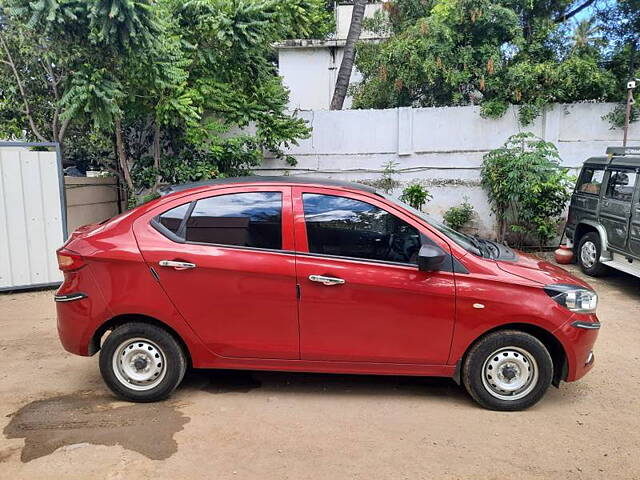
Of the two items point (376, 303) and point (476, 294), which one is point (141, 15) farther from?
point (476, 294)

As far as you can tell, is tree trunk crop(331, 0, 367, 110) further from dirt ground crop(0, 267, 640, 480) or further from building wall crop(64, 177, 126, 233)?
dirt ground crop(0, 267, 640, 480)

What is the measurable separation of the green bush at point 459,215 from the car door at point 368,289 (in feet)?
19.9

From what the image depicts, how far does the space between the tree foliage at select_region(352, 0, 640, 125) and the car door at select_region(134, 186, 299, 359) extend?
22.6 ft

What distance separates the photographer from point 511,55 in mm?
9844

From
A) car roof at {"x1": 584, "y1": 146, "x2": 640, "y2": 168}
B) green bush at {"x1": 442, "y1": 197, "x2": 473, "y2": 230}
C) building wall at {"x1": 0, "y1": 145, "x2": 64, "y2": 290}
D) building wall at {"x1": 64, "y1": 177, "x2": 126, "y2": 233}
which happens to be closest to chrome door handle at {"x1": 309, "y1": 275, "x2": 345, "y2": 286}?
building wall at {"x1": 0, "y1": 145, "x2": 64, "y2": 290}

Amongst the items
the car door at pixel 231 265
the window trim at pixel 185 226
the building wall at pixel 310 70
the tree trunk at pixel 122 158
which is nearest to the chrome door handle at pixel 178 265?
the car door at pixel 231 265

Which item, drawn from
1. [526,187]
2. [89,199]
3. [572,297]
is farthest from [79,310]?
[526,187]

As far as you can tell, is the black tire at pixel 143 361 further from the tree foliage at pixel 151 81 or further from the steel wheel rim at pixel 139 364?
the tree foliage at pixel 151 81

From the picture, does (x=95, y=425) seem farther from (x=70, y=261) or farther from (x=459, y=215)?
(x=459, y=215)

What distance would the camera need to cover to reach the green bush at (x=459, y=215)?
9.55 m

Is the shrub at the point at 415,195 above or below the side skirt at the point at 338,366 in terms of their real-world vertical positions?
above

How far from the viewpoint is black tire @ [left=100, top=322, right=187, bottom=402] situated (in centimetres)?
377

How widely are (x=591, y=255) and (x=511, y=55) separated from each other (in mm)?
4329

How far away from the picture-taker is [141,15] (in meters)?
6.11
